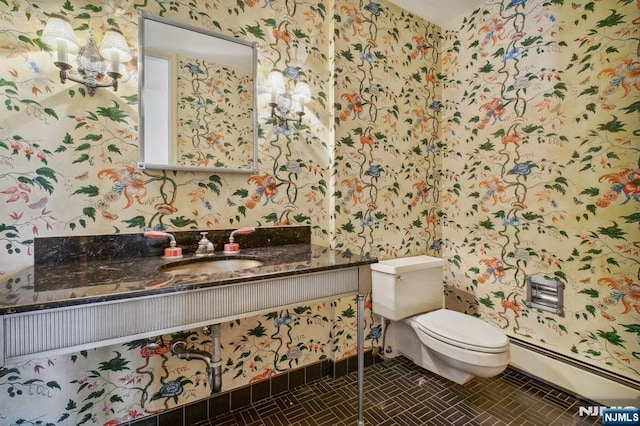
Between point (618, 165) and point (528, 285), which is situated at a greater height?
→ point (618, 165)

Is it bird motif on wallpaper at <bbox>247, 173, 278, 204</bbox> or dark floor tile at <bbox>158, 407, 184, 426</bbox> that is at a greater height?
bird motif on wallpaper at <bbox>247, 173, 278, 204</bbox>

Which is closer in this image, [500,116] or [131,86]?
[131,86]

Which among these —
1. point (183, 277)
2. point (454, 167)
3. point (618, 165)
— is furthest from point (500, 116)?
point (183, 277)

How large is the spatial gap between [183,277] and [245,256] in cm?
44

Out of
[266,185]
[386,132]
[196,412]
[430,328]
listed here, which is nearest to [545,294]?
[430,328]

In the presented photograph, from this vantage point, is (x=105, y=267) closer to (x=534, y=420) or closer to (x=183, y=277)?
(x=183, y=277)

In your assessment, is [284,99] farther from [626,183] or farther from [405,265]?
[626,183]

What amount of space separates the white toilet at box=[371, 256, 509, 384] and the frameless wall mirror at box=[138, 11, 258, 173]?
3.57ft

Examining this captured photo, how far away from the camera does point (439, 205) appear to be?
2.43 meters

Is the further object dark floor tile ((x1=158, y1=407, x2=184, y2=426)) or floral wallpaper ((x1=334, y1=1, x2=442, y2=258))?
floral wallpaper ((x1=334, y1=1, x2=442, y2=258))

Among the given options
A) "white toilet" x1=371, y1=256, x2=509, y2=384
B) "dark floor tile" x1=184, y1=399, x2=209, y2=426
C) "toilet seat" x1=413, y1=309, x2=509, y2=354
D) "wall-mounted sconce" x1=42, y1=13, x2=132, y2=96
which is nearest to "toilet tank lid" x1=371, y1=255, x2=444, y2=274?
"white toilet" x1=371, y1=256, x2=509, y2=384

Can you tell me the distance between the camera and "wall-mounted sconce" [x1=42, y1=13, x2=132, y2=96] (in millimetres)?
1179

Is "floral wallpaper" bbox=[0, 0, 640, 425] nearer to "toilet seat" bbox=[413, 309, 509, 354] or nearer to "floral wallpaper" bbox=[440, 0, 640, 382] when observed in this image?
"floral wallpaper" bbox=[440, 0, 640, 382]

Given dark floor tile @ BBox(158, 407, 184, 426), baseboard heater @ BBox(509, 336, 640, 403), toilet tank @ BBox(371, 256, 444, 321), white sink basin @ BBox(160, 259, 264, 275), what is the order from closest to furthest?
white sink basin @ BBox(160, 259, 264, 275) → dark floor tile @ BBox(158, 407, 184, 426) → baseboard heater @ BBox(509, 336, 640, 403) → toilet tank @ BBox(371, 256, 444, 321)
